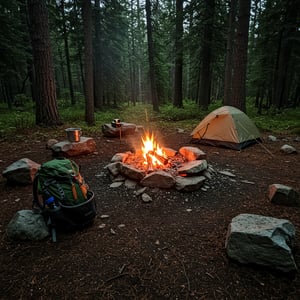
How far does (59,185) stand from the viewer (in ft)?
8.10

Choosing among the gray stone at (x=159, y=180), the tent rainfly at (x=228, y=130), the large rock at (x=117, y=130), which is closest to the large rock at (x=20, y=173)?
the gray stone at (x=159, y=180)

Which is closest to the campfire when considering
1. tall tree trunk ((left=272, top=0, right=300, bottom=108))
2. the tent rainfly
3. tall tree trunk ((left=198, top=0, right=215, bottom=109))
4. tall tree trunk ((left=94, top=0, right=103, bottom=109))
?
the tent rainfly

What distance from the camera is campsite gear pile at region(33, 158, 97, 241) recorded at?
→ 239 cm

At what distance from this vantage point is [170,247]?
2.34 metres

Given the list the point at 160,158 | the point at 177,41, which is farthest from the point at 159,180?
the point at 177,41

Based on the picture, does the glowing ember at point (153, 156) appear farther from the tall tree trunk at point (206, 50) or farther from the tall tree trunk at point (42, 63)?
the tall tree trunk at point (206, 50)

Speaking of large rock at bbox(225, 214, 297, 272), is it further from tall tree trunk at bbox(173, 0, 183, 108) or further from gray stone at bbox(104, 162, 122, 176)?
tall tree trunk at bbox(173, 0, 183, 108)

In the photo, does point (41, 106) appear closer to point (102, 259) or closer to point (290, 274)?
point (102, 259)

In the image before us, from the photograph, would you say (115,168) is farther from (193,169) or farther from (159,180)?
(193,169)

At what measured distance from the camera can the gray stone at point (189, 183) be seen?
3.46 m

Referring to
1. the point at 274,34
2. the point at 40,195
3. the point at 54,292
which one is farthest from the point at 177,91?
the point at 54,292

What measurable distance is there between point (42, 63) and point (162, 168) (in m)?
6.21

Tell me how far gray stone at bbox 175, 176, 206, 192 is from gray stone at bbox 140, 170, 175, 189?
128 mm

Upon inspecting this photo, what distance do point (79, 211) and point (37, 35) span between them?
7200 mm
